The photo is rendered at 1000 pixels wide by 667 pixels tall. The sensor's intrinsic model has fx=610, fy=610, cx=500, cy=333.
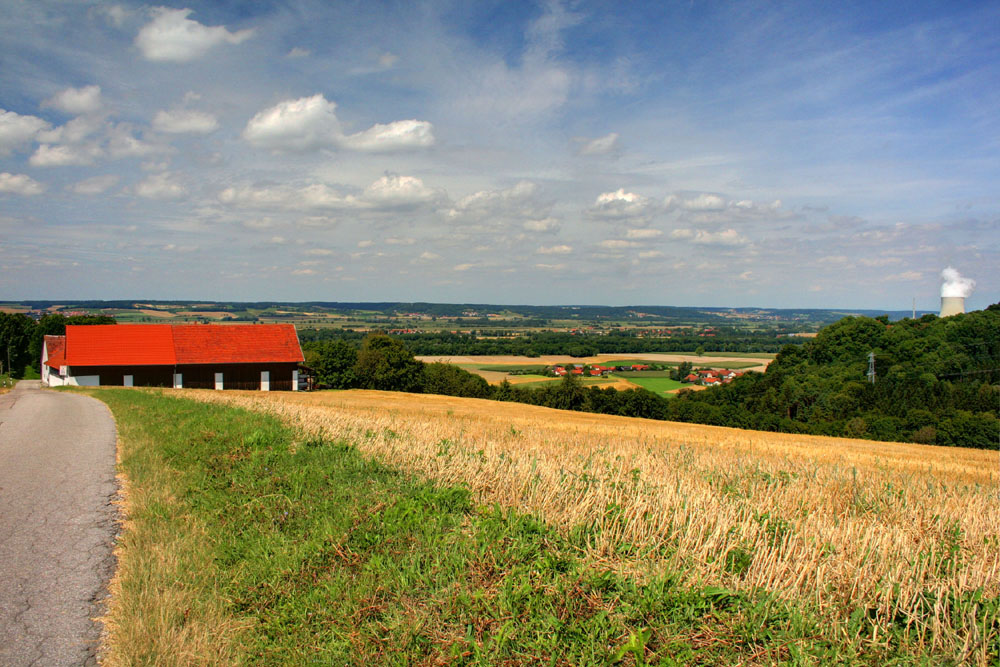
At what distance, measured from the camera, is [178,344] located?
51031mm

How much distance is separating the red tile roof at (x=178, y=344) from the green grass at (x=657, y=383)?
42705mm

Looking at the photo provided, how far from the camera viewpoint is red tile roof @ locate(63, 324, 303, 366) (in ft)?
158

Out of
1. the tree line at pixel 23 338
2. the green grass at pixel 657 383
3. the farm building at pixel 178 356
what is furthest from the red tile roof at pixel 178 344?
the green grass at pixel 657 383

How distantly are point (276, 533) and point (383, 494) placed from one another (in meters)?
1.10

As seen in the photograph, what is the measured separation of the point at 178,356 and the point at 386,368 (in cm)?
2324

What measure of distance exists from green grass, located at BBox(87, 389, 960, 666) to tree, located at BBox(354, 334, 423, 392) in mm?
62220

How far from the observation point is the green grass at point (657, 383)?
2986 inches

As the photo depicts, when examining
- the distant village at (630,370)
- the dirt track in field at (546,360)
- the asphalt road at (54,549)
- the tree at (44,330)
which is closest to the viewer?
the asphalt road at (54,549)

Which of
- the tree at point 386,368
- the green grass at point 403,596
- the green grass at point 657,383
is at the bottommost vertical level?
the green grass at point 657,383

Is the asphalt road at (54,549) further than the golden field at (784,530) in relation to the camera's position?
Yes

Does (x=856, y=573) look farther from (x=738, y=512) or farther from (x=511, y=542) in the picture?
(x=511, y=542)

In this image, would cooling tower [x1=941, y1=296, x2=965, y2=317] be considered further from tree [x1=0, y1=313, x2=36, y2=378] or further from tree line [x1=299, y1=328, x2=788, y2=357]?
tree [x1=0, y1=313, x2=36, y2=378]

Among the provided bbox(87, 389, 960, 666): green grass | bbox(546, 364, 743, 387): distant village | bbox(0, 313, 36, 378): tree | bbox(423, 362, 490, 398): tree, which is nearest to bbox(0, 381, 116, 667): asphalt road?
bbox(87, 389, 960, 666): green grass

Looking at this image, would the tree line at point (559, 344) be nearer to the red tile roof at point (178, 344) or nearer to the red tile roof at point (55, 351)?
the red tile roof at point (178, 344)
